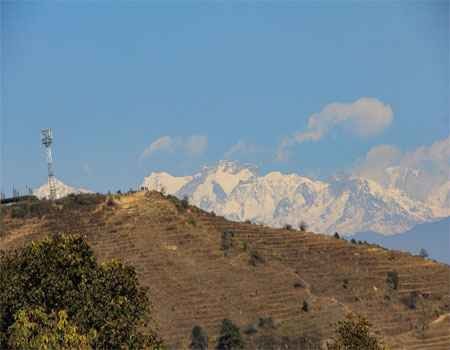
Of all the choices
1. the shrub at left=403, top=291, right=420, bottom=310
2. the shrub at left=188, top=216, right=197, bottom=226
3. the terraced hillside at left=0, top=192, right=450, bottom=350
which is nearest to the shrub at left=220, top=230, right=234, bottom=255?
the terraced hillside at left=0, top=192, right=450, bottom=350

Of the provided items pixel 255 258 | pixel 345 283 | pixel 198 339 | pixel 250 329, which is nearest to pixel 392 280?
pixel 345 283

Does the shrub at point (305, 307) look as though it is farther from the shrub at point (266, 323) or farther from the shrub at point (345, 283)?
the shrub at point (345, 283)

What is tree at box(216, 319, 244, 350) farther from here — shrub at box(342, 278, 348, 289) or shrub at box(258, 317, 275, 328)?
shrub at box(342, 278, 348, 289)

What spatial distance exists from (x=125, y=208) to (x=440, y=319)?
5139cm

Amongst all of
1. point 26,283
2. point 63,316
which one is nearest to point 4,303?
point 26,283

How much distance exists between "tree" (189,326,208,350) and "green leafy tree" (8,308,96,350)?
59572 millimetres

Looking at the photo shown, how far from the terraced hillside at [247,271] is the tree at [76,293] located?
182ft

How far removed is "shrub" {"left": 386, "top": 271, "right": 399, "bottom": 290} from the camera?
160m

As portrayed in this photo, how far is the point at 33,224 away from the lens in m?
170

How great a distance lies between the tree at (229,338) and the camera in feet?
430

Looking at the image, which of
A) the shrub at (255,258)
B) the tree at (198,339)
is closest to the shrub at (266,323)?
the tree at (198,339)

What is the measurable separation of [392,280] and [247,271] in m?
19.1

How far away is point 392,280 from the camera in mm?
161500

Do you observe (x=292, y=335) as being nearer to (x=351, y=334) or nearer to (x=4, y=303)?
(x=351, y=334)
